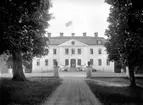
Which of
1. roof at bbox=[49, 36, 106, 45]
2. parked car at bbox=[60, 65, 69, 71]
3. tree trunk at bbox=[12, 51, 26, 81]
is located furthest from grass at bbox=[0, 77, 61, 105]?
roof at bbox=[49, 36, 106, 45]

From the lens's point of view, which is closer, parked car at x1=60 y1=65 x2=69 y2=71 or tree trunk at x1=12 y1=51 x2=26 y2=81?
tree trunk at x1=12 y1=51 x2=26 y2=81

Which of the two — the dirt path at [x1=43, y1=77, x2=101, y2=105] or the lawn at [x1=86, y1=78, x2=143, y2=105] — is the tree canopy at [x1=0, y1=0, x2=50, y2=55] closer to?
the dirt path at [x1=43, y1=77, x2=101, y2=105]

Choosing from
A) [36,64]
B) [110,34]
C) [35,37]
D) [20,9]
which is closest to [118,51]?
[110,34]

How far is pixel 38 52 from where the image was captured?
2147 cm

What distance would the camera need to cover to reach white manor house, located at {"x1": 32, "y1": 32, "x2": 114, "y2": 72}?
179 ft

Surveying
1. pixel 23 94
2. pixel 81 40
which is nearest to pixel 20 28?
pixel 23 94

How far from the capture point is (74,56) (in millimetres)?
54750

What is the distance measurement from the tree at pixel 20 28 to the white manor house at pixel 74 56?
3254 cm

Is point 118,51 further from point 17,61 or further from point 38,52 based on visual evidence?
point 17,61

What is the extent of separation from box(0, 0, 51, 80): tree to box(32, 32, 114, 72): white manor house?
3254 centimetres

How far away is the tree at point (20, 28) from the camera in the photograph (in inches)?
485

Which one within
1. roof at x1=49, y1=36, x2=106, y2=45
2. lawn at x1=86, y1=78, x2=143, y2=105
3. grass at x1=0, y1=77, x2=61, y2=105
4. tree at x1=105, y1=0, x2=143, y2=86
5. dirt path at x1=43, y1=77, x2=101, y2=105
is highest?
roof at x1=49, y1=36, x2=106, y2=45

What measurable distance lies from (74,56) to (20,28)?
39.2m

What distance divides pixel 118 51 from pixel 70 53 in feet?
120
